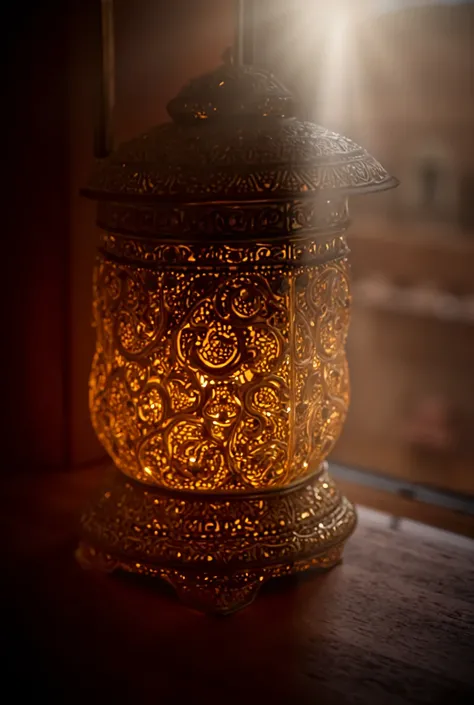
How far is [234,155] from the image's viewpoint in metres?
0.92

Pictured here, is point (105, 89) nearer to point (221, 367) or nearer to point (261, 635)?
point (221, 367)

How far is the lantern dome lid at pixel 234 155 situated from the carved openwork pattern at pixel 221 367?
0.08 meters

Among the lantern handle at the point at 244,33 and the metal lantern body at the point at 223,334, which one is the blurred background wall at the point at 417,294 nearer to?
the lantern handle at the point at 244,33

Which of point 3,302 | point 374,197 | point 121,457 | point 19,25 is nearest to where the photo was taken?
point 121,457

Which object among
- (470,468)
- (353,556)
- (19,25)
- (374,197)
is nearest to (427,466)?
(470,468)

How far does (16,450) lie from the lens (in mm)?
1382

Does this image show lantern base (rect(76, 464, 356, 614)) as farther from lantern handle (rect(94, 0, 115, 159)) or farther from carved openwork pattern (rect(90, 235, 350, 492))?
lantern handle (rect(94, 0, 115, 159))

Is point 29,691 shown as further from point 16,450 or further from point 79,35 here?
point 79,35

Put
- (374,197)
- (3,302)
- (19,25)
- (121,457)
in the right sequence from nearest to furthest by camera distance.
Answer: (121,457) < (19,25) < (3,302) < (374,197)

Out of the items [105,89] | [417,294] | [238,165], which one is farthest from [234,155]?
[417,294]

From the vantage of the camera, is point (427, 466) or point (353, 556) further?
point (427, 466)

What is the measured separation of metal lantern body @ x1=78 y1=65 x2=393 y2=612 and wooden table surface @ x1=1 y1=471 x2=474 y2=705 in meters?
0.04

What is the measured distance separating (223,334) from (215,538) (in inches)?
9.0

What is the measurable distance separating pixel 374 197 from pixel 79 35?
2.00 m
